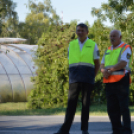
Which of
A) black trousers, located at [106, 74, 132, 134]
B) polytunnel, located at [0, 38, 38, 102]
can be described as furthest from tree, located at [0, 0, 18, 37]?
black trousers, located at [106, 74, 132, 134]

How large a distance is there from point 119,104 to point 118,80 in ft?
1.33

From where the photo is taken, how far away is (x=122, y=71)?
5.38 meters

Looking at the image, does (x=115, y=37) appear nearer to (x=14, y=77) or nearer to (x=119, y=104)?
(x=119, y=104)

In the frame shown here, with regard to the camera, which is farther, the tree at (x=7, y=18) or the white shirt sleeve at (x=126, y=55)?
the tree at (x=7, y=18)

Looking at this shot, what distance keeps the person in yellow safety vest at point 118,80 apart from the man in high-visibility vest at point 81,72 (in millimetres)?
253

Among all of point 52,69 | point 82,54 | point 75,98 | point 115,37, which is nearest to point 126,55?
point 115,37

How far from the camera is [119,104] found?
5496 millimetres

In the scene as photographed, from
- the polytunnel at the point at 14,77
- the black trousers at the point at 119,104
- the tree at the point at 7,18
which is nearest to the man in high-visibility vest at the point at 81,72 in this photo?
the black trousers at the point at 119,104

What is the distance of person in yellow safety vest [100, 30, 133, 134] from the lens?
535 centimetres

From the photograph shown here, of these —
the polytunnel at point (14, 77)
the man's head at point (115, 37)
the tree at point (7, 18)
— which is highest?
the tree at point (7, 18)

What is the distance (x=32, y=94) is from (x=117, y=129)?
319 inches

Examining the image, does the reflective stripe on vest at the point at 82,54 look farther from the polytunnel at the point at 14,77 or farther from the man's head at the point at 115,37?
the polytunnel at the point at 14,77

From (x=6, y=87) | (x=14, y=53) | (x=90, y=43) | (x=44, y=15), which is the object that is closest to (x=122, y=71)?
Answer: (x=90, y=43)

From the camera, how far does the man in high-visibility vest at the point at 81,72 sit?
17.7 ft
